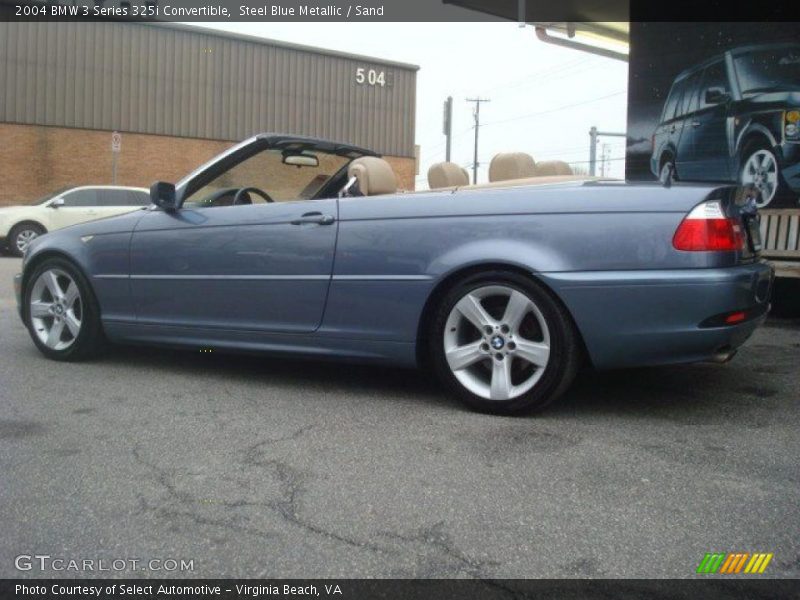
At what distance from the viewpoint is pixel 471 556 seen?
240 cm

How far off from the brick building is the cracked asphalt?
20543 millimetres

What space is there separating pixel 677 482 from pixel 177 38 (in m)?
24.3

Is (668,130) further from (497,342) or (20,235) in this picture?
(20,235)

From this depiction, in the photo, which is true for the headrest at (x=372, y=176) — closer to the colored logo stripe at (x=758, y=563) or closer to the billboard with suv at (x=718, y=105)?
the colored logo stripe at (x=758, y=563)

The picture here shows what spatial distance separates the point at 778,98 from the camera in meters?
7.23

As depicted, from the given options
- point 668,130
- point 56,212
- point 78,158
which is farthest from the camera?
point 78,158

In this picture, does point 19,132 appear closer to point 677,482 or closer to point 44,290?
point 44,290

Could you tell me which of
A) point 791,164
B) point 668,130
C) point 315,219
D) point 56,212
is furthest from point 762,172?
point 56,212

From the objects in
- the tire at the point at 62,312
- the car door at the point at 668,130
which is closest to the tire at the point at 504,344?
the tire at the point at 62,312

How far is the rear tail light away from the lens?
351cm

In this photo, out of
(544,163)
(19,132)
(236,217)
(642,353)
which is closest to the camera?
(642,353)

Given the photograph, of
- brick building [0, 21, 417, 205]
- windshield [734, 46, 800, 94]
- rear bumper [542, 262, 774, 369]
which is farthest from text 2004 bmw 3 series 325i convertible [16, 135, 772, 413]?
brick building [0, 21, 417, 205]

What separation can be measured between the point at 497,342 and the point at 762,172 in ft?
15.7

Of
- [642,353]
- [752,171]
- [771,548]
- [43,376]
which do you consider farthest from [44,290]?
[752,171]
